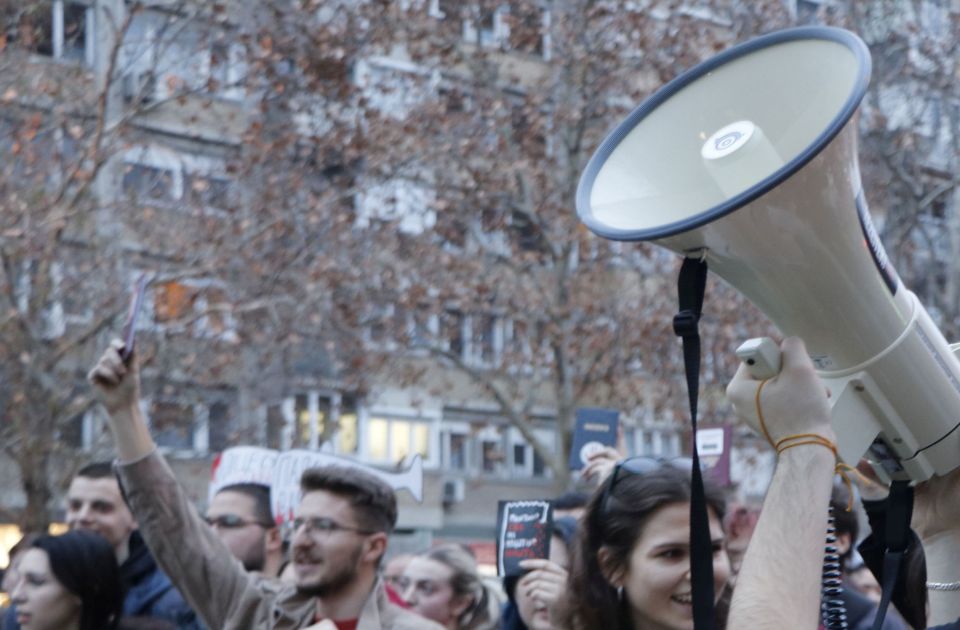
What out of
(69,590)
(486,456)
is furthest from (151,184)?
(486,456)

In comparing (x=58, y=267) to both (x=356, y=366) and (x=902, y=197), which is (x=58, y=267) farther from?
(x=902, y=197)

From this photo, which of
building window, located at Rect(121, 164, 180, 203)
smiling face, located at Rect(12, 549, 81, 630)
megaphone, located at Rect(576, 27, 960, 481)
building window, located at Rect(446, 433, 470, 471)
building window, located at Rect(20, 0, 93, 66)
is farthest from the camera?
building window, located at Rect(446, 433, 470, 471)

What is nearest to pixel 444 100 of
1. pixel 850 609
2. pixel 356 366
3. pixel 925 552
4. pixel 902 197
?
pixel 356 366

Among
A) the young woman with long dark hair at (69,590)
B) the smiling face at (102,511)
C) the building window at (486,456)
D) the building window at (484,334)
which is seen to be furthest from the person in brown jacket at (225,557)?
the building window at (486,456)

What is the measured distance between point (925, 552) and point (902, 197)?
45.8 feet

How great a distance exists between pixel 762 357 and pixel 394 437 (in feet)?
76.5

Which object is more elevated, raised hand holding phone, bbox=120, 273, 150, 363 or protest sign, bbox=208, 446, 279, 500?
raised hand holding phone, bbox=120, 273, 150, 363

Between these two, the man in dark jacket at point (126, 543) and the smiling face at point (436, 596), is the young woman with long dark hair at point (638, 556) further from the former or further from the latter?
the smiling face at point (436, 596)

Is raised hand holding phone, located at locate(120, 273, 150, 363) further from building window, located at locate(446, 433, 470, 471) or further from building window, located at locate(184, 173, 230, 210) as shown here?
building window, located at locate(446, 433, 470, 471)

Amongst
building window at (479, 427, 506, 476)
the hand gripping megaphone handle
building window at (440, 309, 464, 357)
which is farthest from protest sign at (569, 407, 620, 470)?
building window at (479, 427, 506, 476)

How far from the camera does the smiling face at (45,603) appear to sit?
4.38m

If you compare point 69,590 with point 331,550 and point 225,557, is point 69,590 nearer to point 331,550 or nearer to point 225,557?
point 225,557

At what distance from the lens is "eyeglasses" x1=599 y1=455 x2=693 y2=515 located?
3.22 meters

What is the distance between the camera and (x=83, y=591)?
4.39 metres
